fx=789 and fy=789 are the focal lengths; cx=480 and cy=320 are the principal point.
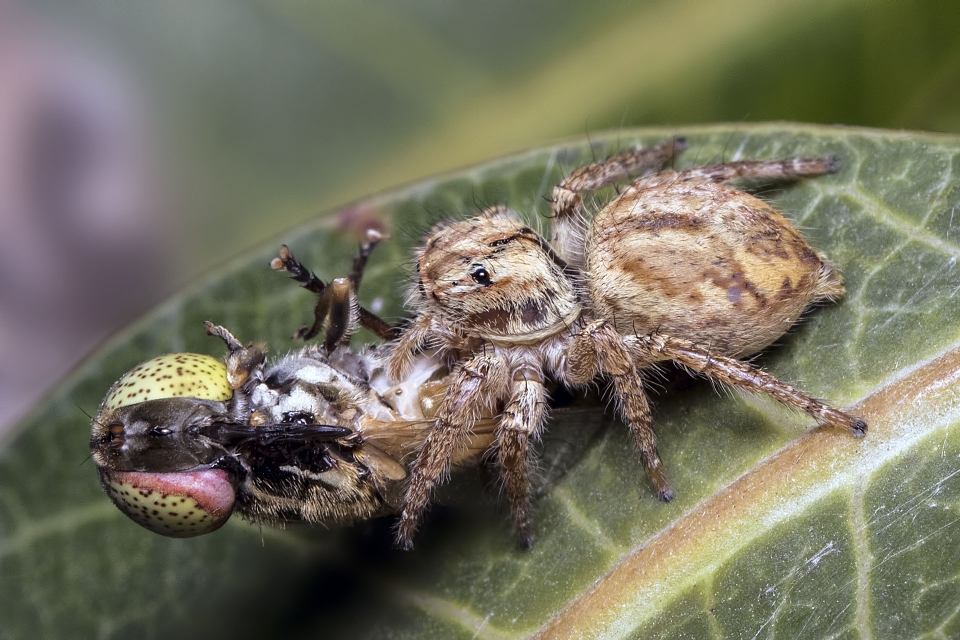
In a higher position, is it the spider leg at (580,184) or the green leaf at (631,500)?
the spider leg at (580,184)

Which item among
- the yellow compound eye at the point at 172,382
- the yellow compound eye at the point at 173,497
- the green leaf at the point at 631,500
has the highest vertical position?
the yellow compound eye at the point at 172,382

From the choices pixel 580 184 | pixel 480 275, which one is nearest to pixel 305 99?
pixel 580 184

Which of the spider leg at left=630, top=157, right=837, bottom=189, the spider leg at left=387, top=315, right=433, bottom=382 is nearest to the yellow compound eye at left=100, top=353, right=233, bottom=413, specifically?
the spider leg at left=387, top=315, right=433, bottom=382

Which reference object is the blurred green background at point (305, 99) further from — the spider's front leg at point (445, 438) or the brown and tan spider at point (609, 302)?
the spider's front leg at point (445, 438)

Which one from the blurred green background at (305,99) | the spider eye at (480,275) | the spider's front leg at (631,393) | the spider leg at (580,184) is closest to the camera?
the spider's front leg at (631,393)

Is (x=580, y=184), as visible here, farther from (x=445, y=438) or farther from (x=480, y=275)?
(x=445, y=438)

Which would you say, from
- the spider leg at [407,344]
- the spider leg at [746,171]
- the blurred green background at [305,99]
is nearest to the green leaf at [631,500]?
the spider leg at [746,171]

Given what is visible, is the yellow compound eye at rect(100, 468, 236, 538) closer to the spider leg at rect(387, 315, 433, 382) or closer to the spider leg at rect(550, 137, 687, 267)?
the spider leg at rect(387, 315, 433, 382)
